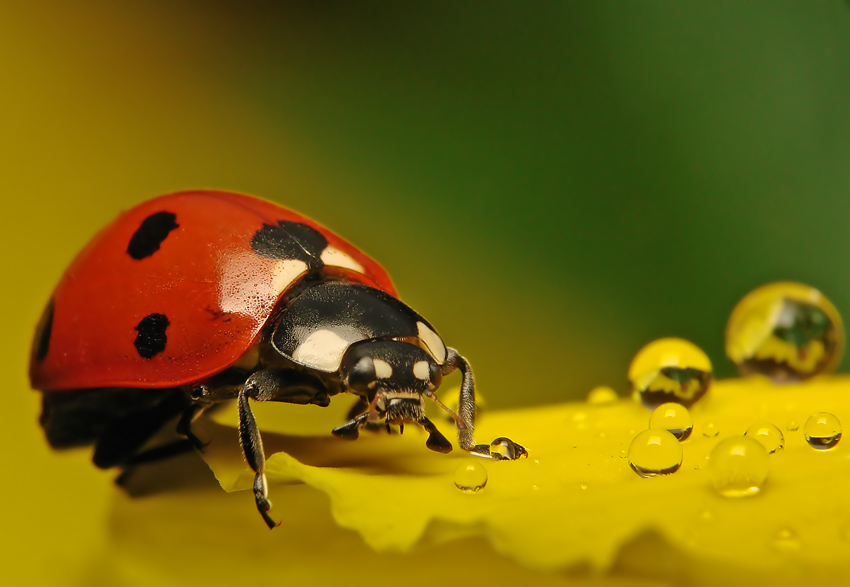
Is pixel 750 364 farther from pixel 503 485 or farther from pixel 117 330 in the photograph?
pixel 117 330

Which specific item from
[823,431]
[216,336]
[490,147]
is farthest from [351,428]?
[490,147]

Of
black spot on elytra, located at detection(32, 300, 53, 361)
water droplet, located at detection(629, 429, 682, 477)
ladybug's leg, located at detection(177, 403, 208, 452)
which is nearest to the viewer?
water droplet, located at detection(629, 429, 682, 477)

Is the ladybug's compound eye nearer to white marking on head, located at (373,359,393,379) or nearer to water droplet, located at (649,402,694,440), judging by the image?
white marking on head, located at (373,359,393,379)

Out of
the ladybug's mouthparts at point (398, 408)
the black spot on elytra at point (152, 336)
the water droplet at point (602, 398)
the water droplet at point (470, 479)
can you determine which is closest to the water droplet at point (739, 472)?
the water droplet at point (470, 479)

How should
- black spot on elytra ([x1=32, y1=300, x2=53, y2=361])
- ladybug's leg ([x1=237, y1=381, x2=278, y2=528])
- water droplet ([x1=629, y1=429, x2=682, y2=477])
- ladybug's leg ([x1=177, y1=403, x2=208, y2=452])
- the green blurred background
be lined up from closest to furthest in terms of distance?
1. water droplet ([x1=629, y1=429, x2=682, y2=477])
2. ladybug's leg ([x1=237, y1=381, x2=278, y2=528])
3. ladybug's leg ([x1=177, y1=403, x2=208, y2=452])
4. black spot on elytra ([x1=32, y1=300, x2=53, y2=361])
5. the green blurred background

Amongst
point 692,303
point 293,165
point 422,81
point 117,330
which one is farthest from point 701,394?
point 293,165

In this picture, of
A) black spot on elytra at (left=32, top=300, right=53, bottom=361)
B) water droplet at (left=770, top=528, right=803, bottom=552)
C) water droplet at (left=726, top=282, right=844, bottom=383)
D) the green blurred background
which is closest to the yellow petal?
water droplet at (left=770, top=528, right=803, bottom=552)

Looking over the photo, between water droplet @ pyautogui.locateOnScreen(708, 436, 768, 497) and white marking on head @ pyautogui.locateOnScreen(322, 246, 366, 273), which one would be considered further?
→ white marking on head @ pyautogui.locateOnScreen(322, 246, 366, 273)

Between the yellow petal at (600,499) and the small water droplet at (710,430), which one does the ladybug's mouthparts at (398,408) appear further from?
the small water droplet at (710,430)
